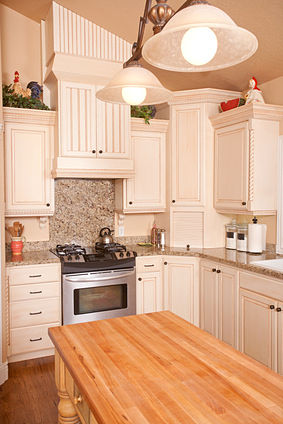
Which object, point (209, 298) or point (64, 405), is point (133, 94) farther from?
point (209, 298)

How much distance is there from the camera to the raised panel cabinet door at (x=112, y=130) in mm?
3742

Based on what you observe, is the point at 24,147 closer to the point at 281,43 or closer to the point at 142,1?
the point at 142,1

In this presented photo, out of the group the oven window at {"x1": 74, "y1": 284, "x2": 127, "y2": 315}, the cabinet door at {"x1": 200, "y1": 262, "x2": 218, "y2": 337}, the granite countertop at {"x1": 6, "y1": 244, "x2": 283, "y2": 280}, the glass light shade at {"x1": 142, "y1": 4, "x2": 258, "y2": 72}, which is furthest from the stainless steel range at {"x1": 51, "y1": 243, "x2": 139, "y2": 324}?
the glass light shade at {"x1": 142, "y1": 4, "x2": 258, "y2": 72}

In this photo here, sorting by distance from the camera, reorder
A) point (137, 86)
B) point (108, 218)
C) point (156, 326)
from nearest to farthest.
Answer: point (137, 86) < point (156, 326) < point (108, 218)

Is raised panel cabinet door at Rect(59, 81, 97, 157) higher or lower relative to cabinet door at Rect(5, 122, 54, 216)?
higher

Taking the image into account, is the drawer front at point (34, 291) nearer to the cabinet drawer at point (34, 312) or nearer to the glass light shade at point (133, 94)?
the cabinet drawer at point (34, 312)

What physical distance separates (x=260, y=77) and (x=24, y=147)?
2.35 meters

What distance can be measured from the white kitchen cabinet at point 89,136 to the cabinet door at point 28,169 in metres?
0.16

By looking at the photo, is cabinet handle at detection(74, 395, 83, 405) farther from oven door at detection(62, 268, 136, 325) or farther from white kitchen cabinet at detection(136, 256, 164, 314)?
white kitchen cabinet at detection(136, 256, 164, 314)

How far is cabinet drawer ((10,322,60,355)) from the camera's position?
3314 mm

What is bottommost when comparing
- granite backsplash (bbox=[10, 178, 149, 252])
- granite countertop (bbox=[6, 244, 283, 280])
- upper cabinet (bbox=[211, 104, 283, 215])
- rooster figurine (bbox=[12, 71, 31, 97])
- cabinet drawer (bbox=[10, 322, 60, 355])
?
cabinet drawer (bbox=[10, 322, 60, 355])

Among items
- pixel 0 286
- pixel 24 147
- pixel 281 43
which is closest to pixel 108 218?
pixel 24 147

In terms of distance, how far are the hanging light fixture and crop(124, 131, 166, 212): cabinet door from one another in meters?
2.42

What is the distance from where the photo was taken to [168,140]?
4.07m
